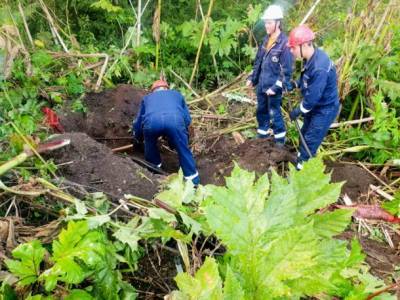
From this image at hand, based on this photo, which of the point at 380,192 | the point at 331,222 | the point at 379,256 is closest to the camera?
the point at 331,222

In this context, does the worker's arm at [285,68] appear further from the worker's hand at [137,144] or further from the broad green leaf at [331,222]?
the broad green leaf at [331,222]

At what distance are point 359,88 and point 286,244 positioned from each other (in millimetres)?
5474

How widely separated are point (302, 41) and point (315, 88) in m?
0.57

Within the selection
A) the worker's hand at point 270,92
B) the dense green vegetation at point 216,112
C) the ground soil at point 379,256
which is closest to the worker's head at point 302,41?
the worker's hand at point 270,92

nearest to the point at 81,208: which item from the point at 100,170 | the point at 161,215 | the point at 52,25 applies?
the point at 161,215

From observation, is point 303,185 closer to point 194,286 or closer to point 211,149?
point 194,286

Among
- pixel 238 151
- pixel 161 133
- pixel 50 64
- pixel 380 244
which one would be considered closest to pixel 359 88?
pixel 238 151

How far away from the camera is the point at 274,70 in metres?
5.50

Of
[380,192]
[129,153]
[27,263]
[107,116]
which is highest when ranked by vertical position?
[27,263]

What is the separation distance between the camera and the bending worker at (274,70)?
17.8ft

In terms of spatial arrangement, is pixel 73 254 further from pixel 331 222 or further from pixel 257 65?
pixel 257 65

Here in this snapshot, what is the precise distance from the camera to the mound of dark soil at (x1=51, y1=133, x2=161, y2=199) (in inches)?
135

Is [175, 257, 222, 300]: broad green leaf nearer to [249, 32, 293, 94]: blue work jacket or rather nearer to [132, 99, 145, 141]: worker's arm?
[132, 99, 145, 141]: worker's arm

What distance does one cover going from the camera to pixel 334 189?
49.0 inches
